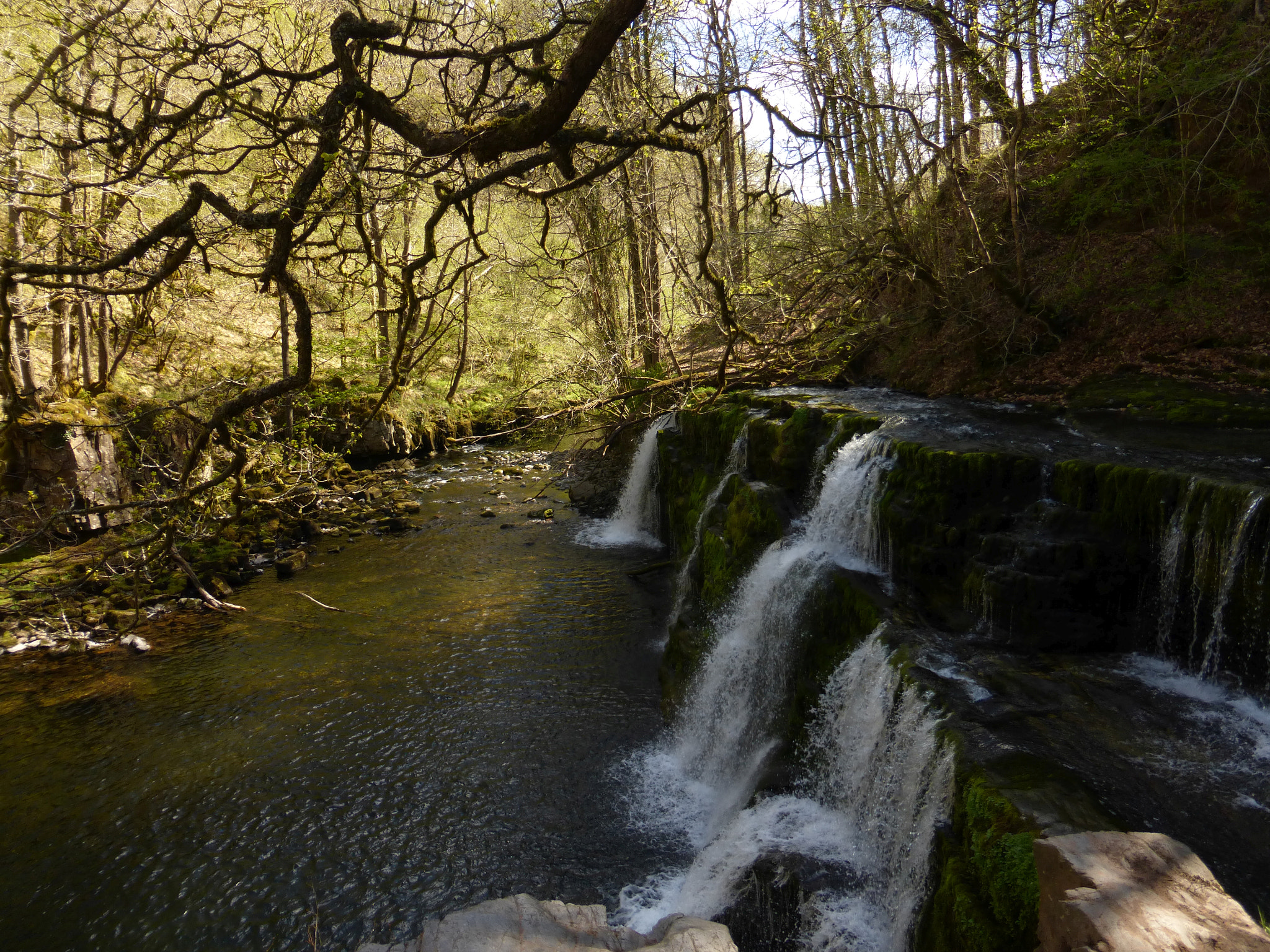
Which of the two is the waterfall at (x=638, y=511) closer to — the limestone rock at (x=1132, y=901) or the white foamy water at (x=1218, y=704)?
the white foamy water at (x=1218, y=704)

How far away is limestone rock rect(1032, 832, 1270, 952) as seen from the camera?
2.42m

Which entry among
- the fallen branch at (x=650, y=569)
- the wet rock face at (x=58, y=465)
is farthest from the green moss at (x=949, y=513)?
the wet rock face at (x=58, y=465)

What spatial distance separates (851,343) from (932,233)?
7.22ft

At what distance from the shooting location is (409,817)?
6152 millimetres

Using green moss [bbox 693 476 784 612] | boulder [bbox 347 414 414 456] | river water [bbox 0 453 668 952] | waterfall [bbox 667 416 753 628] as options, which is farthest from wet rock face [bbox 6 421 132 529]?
green moss [bbox 693 476 784 612]

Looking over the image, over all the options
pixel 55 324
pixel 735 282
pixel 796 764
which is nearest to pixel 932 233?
pixel 735 282

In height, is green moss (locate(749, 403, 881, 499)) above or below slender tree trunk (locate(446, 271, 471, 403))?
below

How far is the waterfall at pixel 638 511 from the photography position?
12.8 m

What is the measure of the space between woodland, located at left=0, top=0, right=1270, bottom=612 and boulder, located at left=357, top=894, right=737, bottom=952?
10.2ft

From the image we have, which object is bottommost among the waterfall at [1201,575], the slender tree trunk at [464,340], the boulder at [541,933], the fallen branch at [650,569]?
the fallen branch at [650,569]

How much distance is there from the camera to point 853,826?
5.09 meters

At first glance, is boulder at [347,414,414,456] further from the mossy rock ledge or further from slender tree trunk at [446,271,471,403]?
the mossy rock ledge

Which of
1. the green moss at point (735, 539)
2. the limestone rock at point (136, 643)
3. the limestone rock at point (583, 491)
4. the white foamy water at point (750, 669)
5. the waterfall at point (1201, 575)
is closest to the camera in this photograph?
the waterfall at point (1201, 575)

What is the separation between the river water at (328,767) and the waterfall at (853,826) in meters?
0.62
